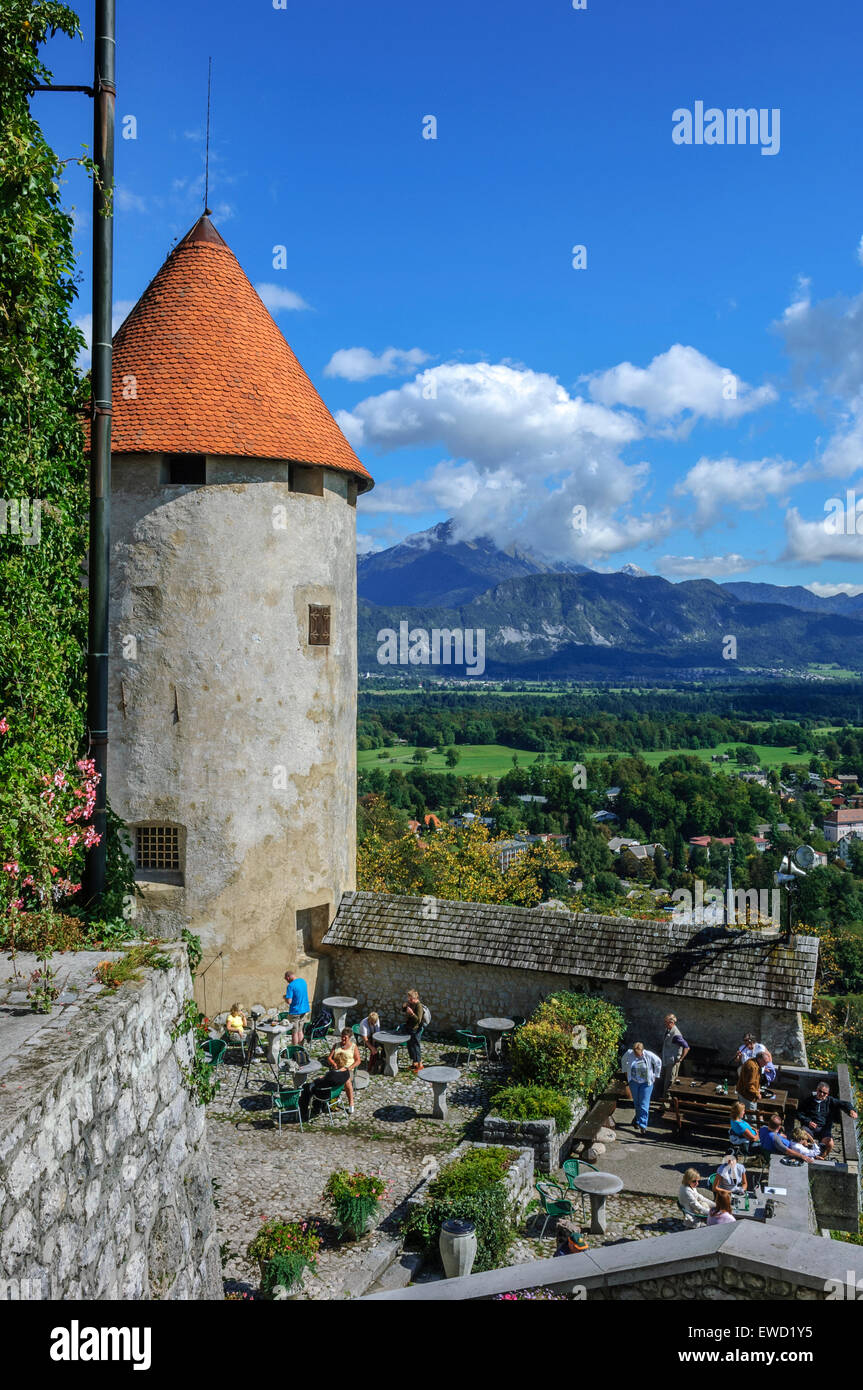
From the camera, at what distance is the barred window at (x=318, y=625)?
18.2 metres

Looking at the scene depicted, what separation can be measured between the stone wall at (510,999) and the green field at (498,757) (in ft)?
269

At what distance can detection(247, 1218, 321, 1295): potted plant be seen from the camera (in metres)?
9.18

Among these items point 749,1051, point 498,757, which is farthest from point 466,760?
point 749,1051

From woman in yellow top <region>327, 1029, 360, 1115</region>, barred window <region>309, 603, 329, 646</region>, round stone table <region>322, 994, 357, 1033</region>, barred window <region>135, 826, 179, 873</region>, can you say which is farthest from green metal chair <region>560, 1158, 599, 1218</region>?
barred window <region>309, 603, 329, 646</region>

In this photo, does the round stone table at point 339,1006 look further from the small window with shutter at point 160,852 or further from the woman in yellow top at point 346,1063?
the small window with shutter at point 160,852

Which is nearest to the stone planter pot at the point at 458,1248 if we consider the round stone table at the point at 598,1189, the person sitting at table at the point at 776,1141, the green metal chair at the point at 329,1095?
the round stone table at the point at 598,1189

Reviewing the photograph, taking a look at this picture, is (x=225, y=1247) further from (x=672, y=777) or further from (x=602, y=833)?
(x=672, y=777)

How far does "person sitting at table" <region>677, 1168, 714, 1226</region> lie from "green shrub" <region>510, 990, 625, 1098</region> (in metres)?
3.02

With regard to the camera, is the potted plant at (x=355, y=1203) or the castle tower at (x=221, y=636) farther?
the castle tower at (x=221, y=636)

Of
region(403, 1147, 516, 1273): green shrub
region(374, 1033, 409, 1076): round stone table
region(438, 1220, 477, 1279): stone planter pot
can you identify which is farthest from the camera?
region(374, 1033, 409, 1076): round stone table

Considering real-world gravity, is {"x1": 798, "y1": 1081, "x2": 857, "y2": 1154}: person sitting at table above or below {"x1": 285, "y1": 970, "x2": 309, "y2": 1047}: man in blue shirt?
below

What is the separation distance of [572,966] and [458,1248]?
7.74m

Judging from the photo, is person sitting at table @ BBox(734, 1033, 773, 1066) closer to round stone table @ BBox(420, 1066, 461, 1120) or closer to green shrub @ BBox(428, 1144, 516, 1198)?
round stone table @ BBox(420, 1066, 461, 1120)
